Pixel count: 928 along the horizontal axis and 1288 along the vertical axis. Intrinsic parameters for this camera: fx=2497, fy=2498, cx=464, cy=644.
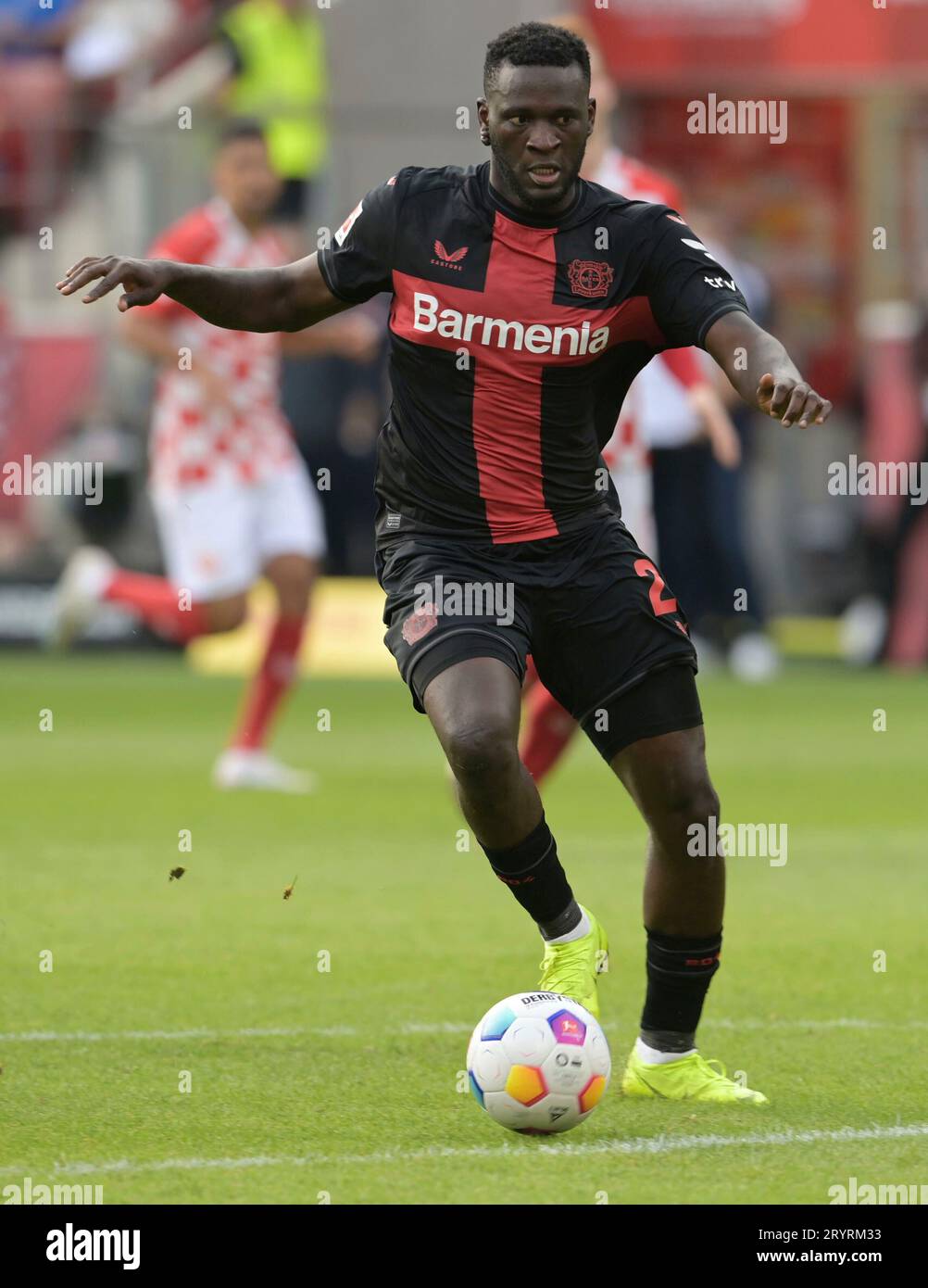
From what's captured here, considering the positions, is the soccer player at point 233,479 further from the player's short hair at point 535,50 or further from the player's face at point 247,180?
the player's short hair at point 535,50

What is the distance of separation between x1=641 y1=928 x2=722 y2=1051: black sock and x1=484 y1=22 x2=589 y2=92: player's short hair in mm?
2017

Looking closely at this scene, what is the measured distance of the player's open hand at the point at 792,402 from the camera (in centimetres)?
521

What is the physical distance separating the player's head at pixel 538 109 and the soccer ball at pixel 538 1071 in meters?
1.88

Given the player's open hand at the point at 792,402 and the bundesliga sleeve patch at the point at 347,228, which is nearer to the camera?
the player's open hand at the point at 792,402

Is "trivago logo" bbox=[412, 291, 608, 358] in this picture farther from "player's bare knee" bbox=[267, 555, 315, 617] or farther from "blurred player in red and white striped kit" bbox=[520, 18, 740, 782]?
"player's bare knee" bbox=[267, 555, 315, 617]

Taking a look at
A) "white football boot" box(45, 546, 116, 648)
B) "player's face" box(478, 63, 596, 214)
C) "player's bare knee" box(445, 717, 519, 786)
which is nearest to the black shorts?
"player's bare knee" box(445, 717, 519, 786)

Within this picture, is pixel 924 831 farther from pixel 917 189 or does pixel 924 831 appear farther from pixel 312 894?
pixel 917 189

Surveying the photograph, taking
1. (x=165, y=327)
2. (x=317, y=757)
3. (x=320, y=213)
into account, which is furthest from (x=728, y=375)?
(x=320, y=213)

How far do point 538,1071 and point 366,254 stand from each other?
1969 millimetres

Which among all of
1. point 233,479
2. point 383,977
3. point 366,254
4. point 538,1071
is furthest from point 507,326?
point 233,479

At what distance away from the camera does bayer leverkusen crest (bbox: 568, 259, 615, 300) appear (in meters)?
5.78

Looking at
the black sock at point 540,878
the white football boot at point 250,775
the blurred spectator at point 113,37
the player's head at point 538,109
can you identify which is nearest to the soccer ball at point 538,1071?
the black sock at point 540,878

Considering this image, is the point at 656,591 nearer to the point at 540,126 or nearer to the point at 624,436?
the point at 540,126
